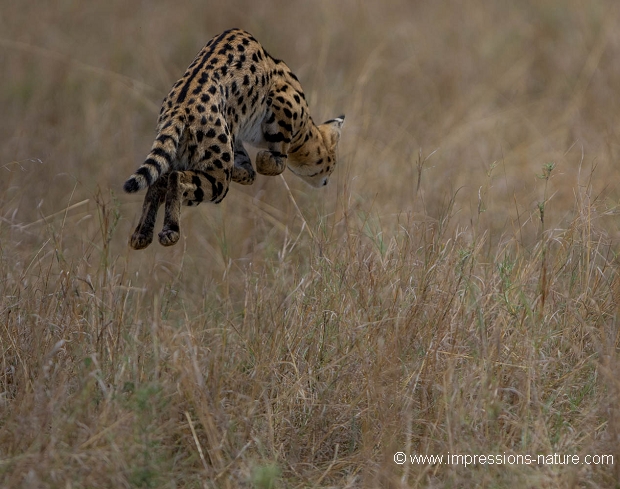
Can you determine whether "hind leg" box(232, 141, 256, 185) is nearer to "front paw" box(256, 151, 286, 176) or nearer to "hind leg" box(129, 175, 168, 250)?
"front paw" box(256, 151, 286, 176)

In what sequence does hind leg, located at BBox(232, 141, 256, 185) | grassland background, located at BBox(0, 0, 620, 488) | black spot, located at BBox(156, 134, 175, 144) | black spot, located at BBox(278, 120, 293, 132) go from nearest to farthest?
grassland background, located at BBox(0, 0, 620, 488), black spot, located at BBox(156, 134, 175, 144), hind leg, located at BBox(232, 141, 256, 185), black spot, located at BBox(278, 120, 293, 132)

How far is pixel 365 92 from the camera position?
9742mm

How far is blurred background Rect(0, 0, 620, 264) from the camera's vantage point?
7.82 meters

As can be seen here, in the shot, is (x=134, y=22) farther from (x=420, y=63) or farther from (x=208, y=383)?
(x=208, y=383)

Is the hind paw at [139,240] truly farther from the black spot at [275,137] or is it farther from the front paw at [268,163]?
the black spot at [275,137]

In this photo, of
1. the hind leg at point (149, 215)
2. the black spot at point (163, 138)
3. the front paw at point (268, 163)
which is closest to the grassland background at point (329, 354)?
the hind leg at point (149, 215)

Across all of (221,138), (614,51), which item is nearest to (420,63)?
(614,51)

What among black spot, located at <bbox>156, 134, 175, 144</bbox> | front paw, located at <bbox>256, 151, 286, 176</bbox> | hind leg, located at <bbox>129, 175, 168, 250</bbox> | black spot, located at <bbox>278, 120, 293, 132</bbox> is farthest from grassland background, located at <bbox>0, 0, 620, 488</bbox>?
black spot, located at <bbox>278, 120, 293, 132</bbox>

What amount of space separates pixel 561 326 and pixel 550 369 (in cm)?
30

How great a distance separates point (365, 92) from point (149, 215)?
18.3 feet

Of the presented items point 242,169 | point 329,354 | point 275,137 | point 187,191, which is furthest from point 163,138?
point 329,354

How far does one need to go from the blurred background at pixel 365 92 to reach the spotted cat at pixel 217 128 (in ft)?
4.79

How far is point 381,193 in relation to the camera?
7582 millimetres

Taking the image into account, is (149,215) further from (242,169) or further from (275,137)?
(275,137)
